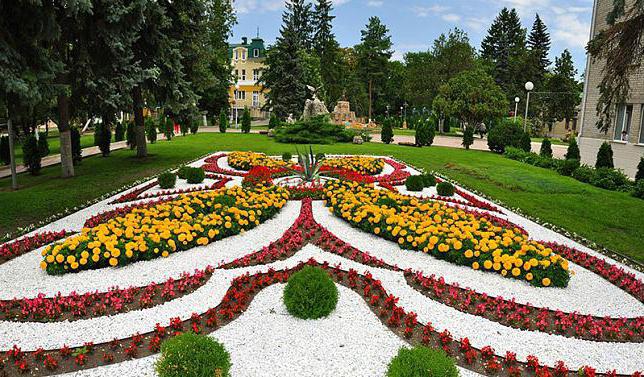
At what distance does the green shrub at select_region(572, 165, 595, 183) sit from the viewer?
14273 mm

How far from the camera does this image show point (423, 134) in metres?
24.9

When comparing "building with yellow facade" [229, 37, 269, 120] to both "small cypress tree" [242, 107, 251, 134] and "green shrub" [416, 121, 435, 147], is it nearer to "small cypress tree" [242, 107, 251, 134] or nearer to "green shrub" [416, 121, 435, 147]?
"small cypress tree" [242, 107, 251, 134]

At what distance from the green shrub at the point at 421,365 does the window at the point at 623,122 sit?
54.1 ft

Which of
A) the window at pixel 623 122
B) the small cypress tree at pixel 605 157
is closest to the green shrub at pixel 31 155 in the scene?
the small cypress tree at pixel 605 157

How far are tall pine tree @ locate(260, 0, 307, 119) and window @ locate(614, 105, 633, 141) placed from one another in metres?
28.4

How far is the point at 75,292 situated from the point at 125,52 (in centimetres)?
897

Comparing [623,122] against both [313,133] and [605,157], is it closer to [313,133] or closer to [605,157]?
[605,157]

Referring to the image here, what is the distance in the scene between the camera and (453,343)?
440cm

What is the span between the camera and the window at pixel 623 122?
16.4 meters

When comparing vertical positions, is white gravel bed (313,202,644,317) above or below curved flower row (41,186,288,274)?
below

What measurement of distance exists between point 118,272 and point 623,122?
17.5 meters

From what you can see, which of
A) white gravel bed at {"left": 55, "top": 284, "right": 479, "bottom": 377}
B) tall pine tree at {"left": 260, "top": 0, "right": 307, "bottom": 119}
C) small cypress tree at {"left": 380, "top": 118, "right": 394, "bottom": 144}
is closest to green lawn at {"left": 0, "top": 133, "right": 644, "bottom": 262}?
white gravel bed at {"left": 55, "top": 284, "right": 479, "bottom": 377}

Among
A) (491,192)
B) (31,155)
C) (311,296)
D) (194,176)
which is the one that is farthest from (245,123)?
(311,296)

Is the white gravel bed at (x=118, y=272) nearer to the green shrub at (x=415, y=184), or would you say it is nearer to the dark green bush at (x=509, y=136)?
the green shrub at (x=415, y=184)
